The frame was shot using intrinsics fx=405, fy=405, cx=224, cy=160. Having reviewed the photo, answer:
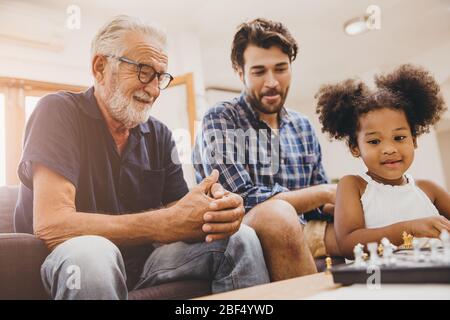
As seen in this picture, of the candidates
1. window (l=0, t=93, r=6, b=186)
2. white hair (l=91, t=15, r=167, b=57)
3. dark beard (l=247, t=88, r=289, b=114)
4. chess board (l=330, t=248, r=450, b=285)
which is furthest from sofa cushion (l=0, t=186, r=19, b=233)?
chess board (l=330, t=248, r=450, b=285)

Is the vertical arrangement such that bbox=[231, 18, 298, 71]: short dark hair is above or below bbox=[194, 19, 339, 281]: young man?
above

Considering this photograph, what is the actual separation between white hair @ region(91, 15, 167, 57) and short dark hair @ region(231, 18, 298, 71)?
0.66 feet

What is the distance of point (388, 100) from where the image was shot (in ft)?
2.88

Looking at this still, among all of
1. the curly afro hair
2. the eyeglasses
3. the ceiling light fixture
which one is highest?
the ceiling light fixture

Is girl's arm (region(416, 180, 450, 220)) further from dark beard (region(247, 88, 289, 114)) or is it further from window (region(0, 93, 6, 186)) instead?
window (region(0, 93, 6, 186))

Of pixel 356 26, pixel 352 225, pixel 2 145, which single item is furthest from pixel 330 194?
pixel 2 145

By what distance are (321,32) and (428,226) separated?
0.58 m

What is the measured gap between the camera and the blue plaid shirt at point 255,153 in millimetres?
896

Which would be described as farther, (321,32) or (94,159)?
(321,32)

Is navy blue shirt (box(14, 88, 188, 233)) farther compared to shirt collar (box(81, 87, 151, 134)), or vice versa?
shirt collar (box(81, 87, 151, 134))

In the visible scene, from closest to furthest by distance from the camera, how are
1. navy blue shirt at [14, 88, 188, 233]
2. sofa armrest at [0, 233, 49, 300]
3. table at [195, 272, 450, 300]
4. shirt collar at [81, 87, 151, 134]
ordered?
table at [195, 272, 450, 300] → sofa armrest at [0, 233, 49, 300] → navy blue shirt at [14, 88, 188, 233] → shirt collar at [81, 87, 151, 134]

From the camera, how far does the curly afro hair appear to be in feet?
2.92

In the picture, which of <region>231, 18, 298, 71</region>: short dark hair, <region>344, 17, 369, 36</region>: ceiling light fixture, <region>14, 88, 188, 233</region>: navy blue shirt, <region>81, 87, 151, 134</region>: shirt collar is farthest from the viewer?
<region>344, 17, 369, 36</region>: ceiling light fixture

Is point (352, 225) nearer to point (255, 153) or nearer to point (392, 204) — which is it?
point (392, 204)
